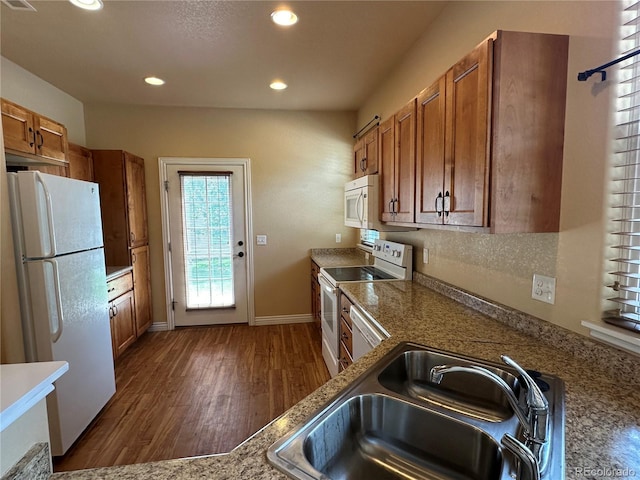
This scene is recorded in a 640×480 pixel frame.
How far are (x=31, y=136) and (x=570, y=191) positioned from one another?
3229 mm

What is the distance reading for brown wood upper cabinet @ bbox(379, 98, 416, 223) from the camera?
189cm

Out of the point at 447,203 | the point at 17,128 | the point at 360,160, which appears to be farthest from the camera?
the point at 360,160

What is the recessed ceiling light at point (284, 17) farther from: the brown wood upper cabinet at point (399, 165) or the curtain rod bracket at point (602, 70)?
the curtain rod bracket at point (602, 70)

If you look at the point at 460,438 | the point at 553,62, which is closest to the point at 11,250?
the point at 460,438

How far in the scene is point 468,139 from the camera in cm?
135

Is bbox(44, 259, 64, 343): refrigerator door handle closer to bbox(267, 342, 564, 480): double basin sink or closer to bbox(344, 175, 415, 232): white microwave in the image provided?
bbox(267, 342, 564, 480): double basin sink

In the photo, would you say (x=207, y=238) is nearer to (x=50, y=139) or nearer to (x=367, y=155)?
(x=50, y=139)

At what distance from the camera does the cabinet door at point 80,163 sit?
290 cm

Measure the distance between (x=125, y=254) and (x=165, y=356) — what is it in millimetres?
1138

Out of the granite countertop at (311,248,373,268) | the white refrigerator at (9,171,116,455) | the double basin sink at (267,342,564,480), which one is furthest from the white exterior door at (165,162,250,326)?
the double basin sink at (267,342,564,480)

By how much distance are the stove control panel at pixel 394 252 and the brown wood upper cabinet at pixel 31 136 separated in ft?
9.08

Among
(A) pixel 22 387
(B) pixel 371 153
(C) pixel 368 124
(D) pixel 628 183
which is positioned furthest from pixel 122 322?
(D) pixel 628 183

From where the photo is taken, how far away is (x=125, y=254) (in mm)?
3299

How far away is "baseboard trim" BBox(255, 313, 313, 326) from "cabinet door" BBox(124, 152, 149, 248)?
1.70 meters
